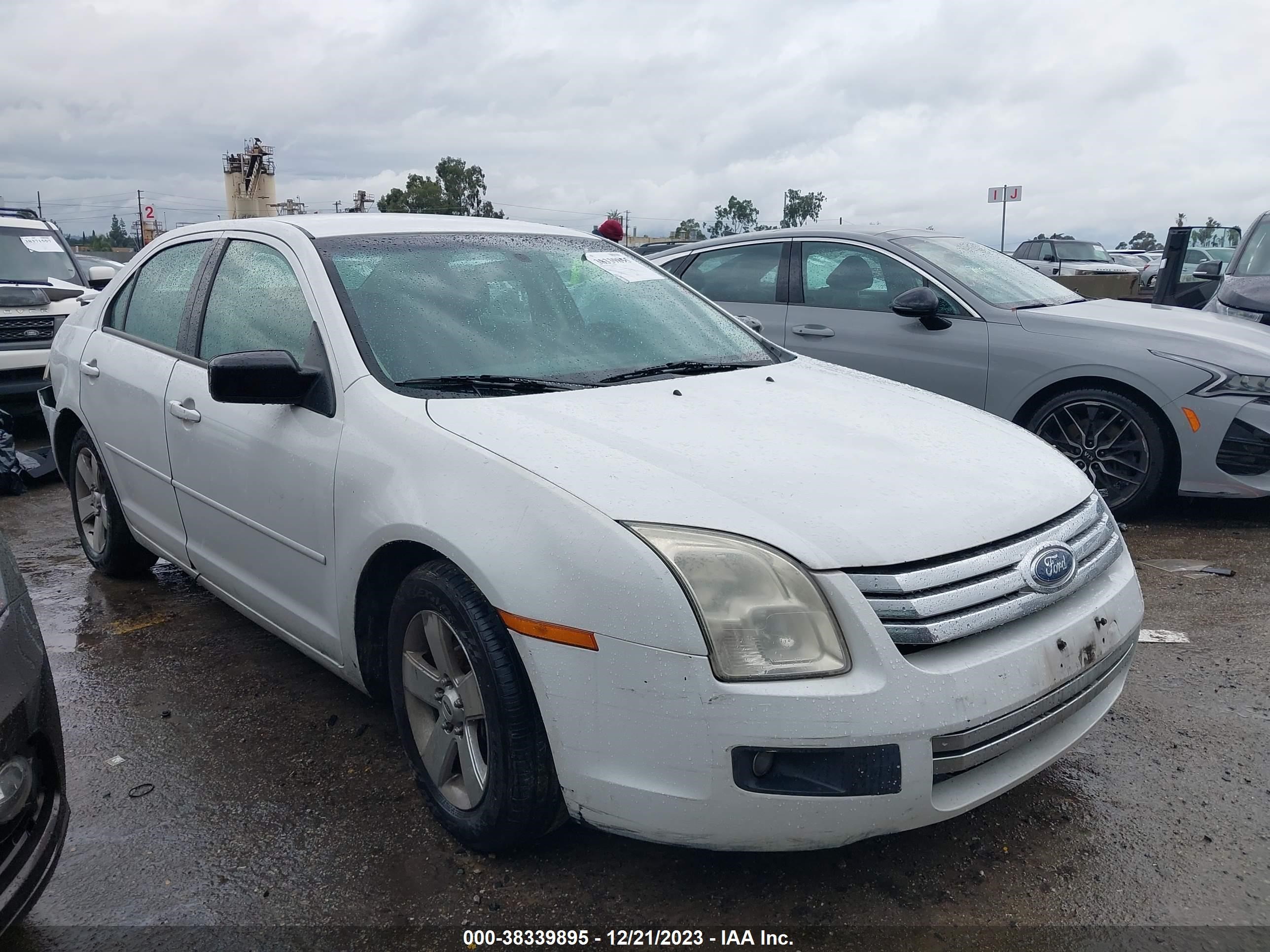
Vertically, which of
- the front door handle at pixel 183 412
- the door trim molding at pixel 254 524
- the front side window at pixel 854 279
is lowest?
the door trim molding at pixel 254 524

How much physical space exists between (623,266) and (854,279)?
272 centimetres

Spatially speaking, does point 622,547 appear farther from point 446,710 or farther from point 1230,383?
point 1230,383

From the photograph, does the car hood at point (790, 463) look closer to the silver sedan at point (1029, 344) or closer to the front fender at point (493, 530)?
the front fender at point (493, 530)

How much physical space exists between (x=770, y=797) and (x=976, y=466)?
101cm

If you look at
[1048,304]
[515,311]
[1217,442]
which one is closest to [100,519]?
[515,311]

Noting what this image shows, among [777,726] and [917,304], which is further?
[917,304]

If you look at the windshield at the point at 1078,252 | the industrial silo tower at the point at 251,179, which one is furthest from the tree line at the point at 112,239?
the windshield at the point at 1078,252

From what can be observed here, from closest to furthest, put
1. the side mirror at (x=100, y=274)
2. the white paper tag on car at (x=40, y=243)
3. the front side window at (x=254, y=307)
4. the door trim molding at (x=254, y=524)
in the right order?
the door trim molding at (x=254, y=524) < the front side window at (x=254, y=307) < the side mirror at (x=100, y=274) < the white paper tag on car at (x=40, y=243)

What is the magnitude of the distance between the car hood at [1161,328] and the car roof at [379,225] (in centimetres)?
280

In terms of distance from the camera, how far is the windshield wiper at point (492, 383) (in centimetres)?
272

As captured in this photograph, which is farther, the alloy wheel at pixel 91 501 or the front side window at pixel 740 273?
the front side window at pixel 740 273

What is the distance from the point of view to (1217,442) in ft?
16.1

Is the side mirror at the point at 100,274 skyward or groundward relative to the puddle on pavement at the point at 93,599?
skyward

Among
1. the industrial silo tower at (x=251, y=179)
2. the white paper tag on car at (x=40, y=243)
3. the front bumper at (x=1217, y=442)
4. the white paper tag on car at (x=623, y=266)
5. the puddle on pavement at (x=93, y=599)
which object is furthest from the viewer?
the industrial silo tower at (x=251, y=179)
